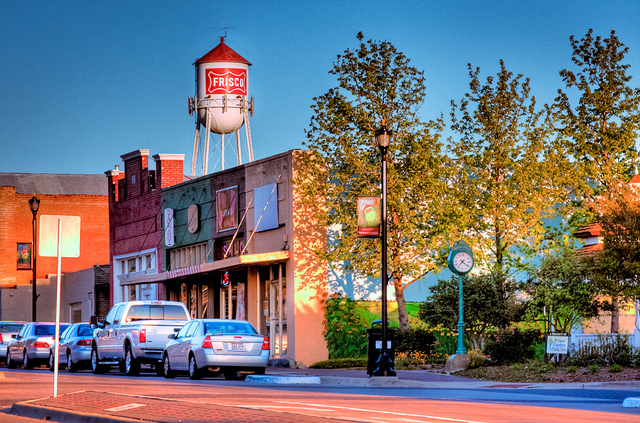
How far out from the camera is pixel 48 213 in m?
71.3

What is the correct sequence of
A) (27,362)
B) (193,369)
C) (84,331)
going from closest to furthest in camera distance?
(193,369) → (84,331) → (27,362)

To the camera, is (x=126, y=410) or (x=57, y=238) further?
(x=57, y=238)

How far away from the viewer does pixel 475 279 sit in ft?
98.2

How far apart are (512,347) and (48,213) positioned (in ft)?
171

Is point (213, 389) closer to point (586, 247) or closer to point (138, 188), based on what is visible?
point (586, 247)

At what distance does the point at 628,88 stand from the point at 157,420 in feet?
84.1

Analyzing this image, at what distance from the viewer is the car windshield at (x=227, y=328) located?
79.1ft

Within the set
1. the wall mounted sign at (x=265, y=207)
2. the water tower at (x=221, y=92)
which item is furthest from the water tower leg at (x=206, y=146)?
the wall mounted sign at (x=265, y=207)

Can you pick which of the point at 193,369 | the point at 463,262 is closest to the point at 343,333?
the point at 463,262

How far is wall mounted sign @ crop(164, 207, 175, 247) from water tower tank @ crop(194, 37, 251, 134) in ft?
24.4

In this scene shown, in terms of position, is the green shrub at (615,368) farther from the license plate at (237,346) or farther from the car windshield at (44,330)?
the car windshield at (44,330)

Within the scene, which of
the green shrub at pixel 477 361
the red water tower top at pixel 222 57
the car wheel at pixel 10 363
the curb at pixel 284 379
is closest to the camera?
the curb at pixel 284 379

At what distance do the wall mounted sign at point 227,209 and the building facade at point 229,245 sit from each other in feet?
0.13

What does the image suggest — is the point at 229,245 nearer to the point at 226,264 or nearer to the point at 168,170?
the point at 226,264
